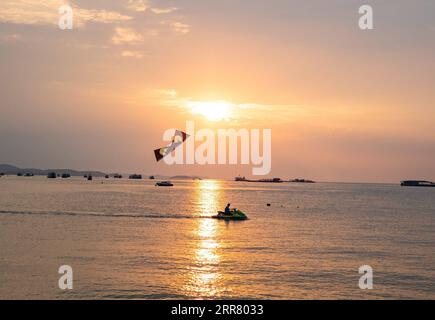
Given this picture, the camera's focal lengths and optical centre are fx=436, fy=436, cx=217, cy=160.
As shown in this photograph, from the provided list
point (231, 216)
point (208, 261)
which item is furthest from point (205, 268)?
point (231, 216)

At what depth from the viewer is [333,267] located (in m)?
36.9

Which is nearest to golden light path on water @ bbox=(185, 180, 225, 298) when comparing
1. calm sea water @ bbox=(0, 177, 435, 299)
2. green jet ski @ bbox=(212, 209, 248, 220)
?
calm sea water @ bbox=(0, 177, 435, 299)

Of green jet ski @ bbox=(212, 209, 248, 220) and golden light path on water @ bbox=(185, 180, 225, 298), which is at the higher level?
green jet ski @ bbox=(212, 209, 248, 220)

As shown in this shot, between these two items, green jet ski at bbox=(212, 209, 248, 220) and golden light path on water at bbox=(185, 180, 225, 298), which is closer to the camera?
golden light path on water at bbox=(185, 180, 225, 298)

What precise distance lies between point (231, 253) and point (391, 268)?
14825 mm

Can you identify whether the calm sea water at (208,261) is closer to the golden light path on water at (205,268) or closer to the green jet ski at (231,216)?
the golden light path on water at (205,268)

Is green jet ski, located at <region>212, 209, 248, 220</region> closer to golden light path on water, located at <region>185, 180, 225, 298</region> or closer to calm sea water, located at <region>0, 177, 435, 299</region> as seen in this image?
calm sea water, located at <region>0, 177, 435, 299</region>

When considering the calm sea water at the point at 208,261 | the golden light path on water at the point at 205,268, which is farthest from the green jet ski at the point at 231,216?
the golden light path on water at the point at 205,268

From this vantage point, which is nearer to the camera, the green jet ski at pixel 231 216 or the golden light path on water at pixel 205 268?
the golden light path on water at pixel 205 268

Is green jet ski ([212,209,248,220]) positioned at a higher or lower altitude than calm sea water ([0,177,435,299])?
higher

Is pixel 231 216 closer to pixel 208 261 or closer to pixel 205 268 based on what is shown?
pixel 208 261

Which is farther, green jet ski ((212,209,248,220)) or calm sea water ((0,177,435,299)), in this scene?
green jet ski ((212,209,248,220))
